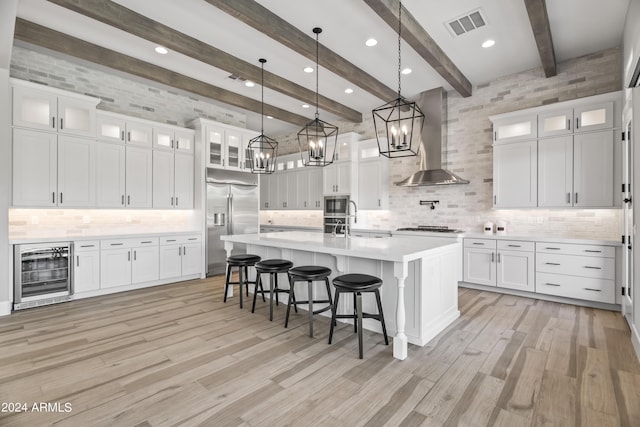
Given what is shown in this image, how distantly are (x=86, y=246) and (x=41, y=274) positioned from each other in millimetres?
594

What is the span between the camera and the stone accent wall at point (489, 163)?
4480mm

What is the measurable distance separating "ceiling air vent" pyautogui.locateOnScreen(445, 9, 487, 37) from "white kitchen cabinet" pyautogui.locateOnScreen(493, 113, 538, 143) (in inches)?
65.9

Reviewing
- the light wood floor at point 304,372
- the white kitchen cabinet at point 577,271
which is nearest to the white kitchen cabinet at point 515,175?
the white kitchen cabinet at point 577,271

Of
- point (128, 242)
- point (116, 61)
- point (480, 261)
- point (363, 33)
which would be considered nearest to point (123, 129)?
point (116, 61)

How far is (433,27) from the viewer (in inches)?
151

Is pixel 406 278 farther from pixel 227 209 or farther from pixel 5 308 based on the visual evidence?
pixel 5 308

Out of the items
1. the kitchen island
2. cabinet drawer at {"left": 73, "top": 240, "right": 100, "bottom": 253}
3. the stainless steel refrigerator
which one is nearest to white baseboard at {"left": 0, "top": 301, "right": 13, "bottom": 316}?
cabinet drawer at {"left": 73, "top": 240, "right": 100, "bottom": 253}

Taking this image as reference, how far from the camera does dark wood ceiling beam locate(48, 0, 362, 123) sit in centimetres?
329

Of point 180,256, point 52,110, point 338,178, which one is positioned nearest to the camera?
point 52,110

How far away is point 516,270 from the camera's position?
462cm

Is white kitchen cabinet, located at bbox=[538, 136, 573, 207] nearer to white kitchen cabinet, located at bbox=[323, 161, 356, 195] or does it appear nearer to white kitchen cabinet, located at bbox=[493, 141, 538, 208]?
white kitchen cabinet, located at bbox=[493, 141, 538, 208]

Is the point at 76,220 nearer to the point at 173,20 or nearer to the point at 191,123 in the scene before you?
the point at 191,123

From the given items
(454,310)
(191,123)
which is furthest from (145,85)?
(454,310)

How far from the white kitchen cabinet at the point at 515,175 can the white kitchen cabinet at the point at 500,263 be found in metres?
0.67
